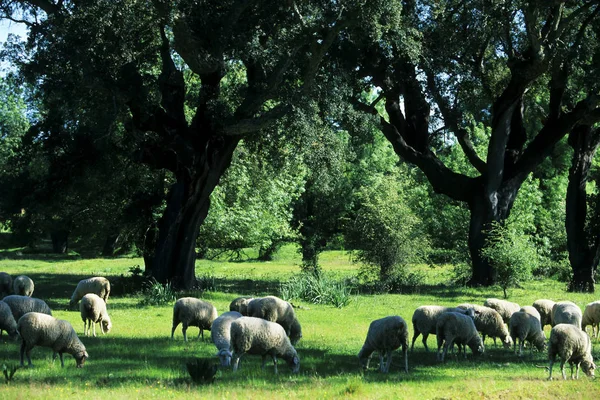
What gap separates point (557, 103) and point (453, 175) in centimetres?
510

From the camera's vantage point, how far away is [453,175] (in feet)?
109

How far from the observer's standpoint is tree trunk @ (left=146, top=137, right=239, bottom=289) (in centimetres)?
2831

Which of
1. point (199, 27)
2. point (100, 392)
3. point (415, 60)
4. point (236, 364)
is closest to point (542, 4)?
point (415, 60)

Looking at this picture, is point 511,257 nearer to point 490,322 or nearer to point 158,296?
point 490,322

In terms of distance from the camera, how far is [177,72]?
28.3 metres

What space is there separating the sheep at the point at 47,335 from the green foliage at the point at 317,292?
39.4 ft

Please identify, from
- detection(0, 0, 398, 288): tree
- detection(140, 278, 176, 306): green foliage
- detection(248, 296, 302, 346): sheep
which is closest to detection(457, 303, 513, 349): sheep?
detection(248, 296, 302, 346): sheep

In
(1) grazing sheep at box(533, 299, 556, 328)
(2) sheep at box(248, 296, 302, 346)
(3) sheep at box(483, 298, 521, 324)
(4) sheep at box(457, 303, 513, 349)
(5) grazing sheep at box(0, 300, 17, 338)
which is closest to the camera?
(5) grazing sheep at box(0, 300, 17, 338)

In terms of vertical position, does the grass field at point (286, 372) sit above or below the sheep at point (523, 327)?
below

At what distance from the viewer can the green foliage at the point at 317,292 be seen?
25.3 metres

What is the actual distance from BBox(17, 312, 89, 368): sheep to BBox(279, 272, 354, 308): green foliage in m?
12.0

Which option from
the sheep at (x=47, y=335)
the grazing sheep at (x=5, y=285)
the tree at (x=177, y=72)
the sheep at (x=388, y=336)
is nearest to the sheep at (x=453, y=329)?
the sheep at (x=388, y=336)

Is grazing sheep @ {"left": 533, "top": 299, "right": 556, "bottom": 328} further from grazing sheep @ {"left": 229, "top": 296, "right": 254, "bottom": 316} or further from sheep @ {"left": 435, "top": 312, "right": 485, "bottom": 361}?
grazing sheep @ {"left": 229, "top": 296, "right": 254, "bottom": 316}

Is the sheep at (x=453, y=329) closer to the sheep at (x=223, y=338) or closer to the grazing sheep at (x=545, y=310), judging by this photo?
the sheep at (x=223, y=338)
